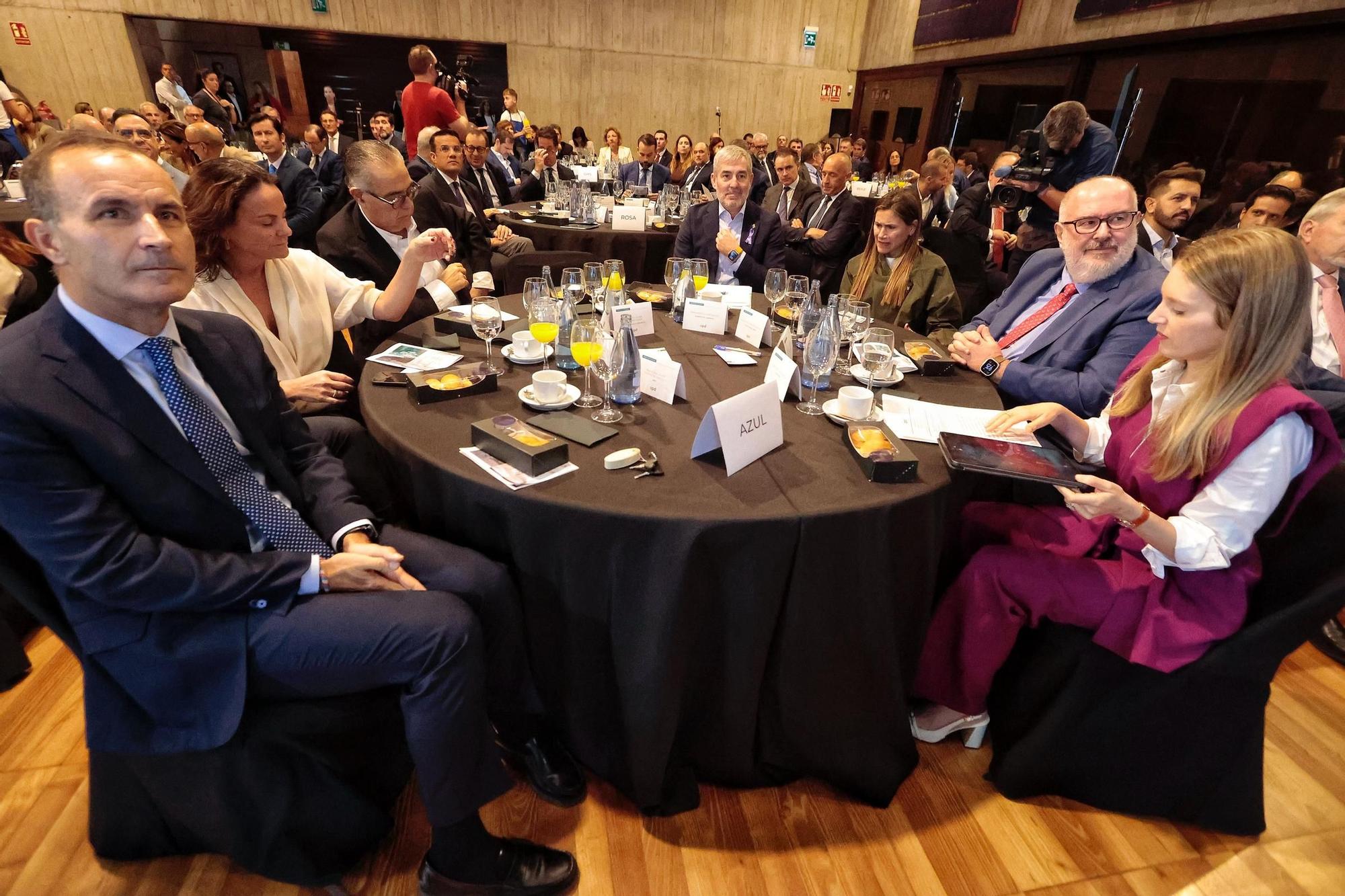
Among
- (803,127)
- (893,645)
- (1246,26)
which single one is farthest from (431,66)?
(803,127)

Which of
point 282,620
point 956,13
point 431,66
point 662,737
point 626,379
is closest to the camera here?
point 282,620

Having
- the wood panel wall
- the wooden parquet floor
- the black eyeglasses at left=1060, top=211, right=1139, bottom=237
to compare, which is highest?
the wood panel wall

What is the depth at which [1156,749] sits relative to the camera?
5.42ft

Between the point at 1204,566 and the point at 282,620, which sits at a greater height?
the point at 1204,566

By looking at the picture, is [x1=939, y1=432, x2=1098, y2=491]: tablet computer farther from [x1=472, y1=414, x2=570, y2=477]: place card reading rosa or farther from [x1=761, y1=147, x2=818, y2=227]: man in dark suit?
[x1=761, y1=147, x2=818, y2=227]: man in dark suit

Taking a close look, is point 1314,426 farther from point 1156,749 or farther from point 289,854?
point 289,854

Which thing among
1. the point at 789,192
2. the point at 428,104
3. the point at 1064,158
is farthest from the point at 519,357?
the point at 789,192

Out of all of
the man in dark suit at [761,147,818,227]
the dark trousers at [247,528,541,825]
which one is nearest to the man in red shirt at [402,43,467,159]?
the man in dark suit at [761,147,818,227]

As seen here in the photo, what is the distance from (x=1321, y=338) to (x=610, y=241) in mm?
4038

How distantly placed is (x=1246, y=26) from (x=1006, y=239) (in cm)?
353

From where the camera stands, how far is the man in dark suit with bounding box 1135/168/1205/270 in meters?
3.45

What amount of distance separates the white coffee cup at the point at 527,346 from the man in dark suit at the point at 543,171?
4693mm

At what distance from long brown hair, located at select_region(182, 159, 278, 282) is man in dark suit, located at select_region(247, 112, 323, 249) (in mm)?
3655

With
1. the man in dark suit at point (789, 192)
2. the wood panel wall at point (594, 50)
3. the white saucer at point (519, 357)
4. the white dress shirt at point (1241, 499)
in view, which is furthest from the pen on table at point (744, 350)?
the wood panel wall at point (594, 50)
